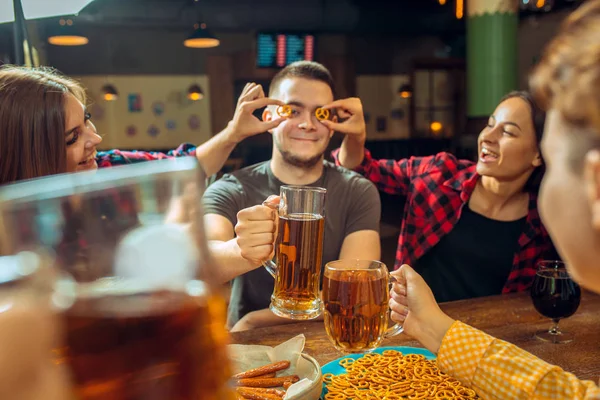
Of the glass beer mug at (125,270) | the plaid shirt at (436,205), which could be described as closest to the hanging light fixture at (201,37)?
the plaid shirt at (436,205)

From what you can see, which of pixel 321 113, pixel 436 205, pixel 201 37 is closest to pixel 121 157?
pixel 321 113

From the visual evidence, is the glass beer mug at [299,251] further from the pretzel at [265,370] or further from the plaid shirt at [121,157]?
the plaid shirt at [121,157]

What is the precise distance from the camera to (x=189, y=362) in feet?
1.26

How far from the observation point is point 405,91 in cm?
934

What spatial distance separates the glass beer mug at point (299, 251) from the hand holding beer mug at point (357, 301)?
15cm

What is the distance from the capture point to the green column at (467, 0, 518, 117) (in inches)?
229

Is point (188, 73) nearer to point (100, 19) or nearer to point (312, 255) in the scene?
point (100, 19)

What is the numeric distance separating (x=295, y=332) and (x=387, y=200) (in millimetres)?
1760

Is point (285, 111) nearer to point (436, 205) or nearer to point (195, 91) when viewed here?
point (436, 205)

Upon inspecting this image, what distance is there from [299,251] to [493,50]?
5317 mm

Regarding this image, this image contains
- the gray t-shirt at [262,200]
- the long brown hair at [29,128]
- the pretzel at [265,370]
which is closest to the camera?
the pretzel at [265,370]

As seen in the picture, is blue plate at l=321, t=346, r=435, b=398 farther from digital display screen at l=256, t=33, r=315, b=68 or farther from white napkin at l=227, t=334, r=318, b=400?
digital display screen at l=256, t=33, r=315, b=68

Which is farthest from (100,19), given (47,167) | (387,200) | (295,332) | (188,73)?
(295,332)

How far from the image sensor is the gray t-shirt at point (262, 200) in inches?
89.8
